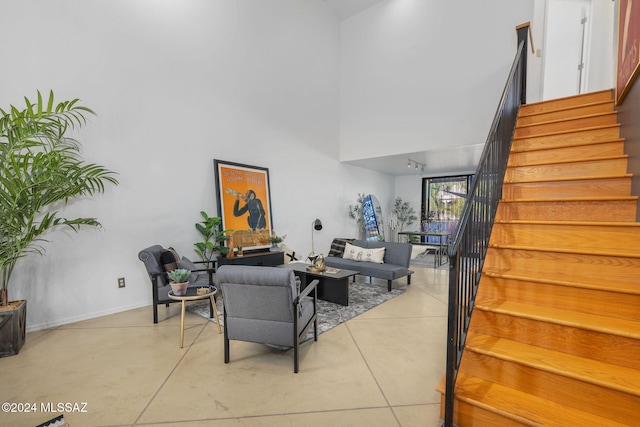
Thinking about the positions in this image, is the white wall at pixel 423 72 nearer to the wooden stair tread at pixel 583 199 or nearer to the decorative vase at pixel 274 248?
the decorative vase at pixel 274 248

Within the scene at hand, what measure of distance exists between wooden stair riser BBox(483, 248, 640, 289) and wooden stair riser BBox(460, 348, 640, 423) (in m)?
0.67

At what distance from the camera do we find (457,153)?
21.0ft

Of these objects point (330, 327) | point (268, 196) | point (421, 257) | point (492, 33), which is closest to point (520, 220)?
point (330, 327)

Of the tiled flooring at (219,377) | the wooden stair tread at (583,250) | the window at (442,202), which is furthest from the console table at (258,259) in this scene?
the window at (442,202)

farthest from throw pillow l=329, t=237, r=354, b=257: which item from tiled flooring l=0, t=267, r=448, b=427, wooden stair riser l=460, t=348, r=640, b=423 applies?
wooden stair riser l=460, t=348, r=640, b=423

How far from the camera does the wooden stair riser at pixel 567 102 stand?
3369 mm

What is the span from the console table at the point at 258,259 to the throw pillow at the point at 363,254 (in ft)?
4.33

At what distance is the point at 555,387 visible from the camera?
5.11 feet

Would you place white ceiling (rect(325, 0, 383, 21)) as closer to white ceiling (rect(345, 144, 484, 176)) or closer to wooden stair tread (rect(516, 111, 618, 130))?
white ceiling (rect(345, 144, 484, 176))

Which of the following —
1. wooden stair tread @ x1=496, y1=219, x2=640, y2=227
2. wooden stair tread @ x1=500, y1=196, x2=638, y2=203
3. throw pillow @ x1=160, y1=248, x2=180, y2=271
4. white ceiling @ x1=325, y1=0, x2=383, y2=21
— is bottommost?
throw pillow @ x1=160, y1=248, x2=180, y2=271

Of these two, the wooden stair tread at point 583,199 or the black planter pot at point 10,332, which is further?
the black planter pot at point 10,332

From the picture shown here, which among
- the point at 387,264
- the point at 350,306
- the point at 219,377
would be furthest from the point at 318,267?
the point at 219,377

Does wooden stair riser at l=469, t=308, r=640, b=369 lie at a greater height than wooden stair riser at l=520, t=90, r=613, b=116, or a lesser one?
lesser

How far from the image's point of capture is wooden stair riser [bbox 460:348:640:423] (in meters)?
1.40
